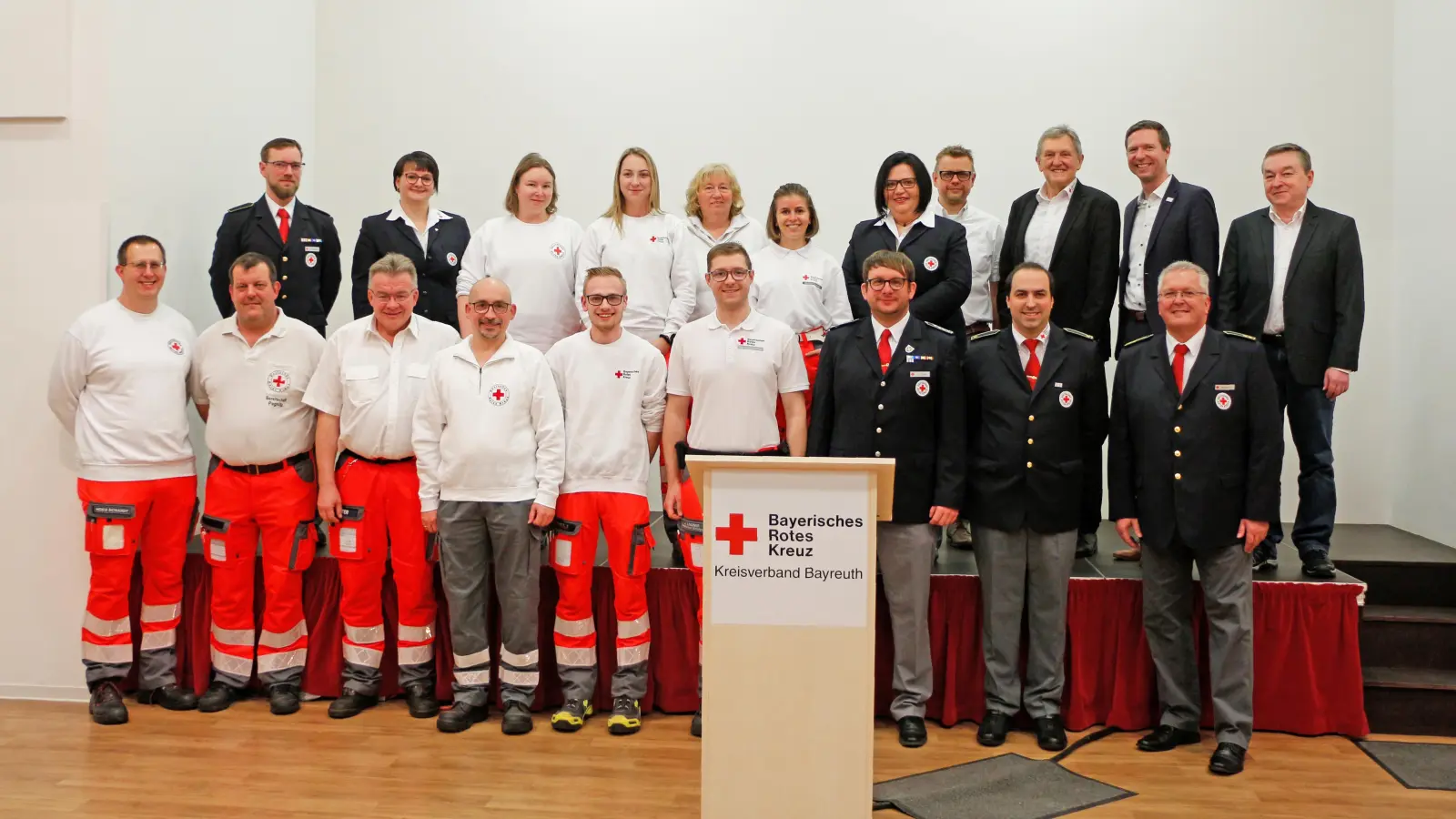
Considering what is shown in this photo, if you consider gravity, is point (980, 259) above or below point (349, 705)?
above

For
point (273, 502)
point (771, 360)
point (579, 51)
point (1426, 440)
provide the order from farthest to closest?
point (579, 51)
point (1426, 440)
point (273, 502)
point (771, 360)

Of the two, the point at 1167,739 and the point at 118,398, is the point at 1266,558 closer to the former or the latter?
the point at 1167,739

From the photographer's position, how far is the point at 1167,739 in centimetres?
422

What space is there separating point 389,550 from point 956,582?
2371 mm

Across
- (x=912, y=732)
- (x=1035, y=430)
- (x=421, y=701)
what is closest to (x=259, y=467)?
(x=421, y=701)

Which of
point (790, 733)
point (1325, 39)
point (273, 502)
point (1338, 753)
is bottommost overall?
point (1338, 753)

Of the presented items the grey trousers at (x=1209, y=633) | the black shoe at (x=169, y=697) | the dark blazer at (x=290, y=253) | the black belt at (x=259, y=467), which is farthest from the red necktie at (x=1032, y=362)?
the black shoe at (x=169, y=697)

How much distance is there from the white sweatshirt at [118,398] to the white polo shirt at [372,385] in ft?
2.17

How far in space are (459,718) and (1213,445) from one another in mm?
3077

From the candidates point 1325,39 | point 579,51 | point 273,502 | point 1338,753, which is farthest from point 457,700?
point 1325,39

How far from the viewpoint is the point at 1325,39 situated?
6.20 meters

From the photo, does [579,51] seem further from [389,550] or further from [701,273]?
[389,550]

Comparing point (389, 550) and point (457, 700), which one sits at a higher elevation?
point (389, 550)

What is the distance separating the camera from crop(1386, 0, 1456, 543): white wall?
18.4 feet
